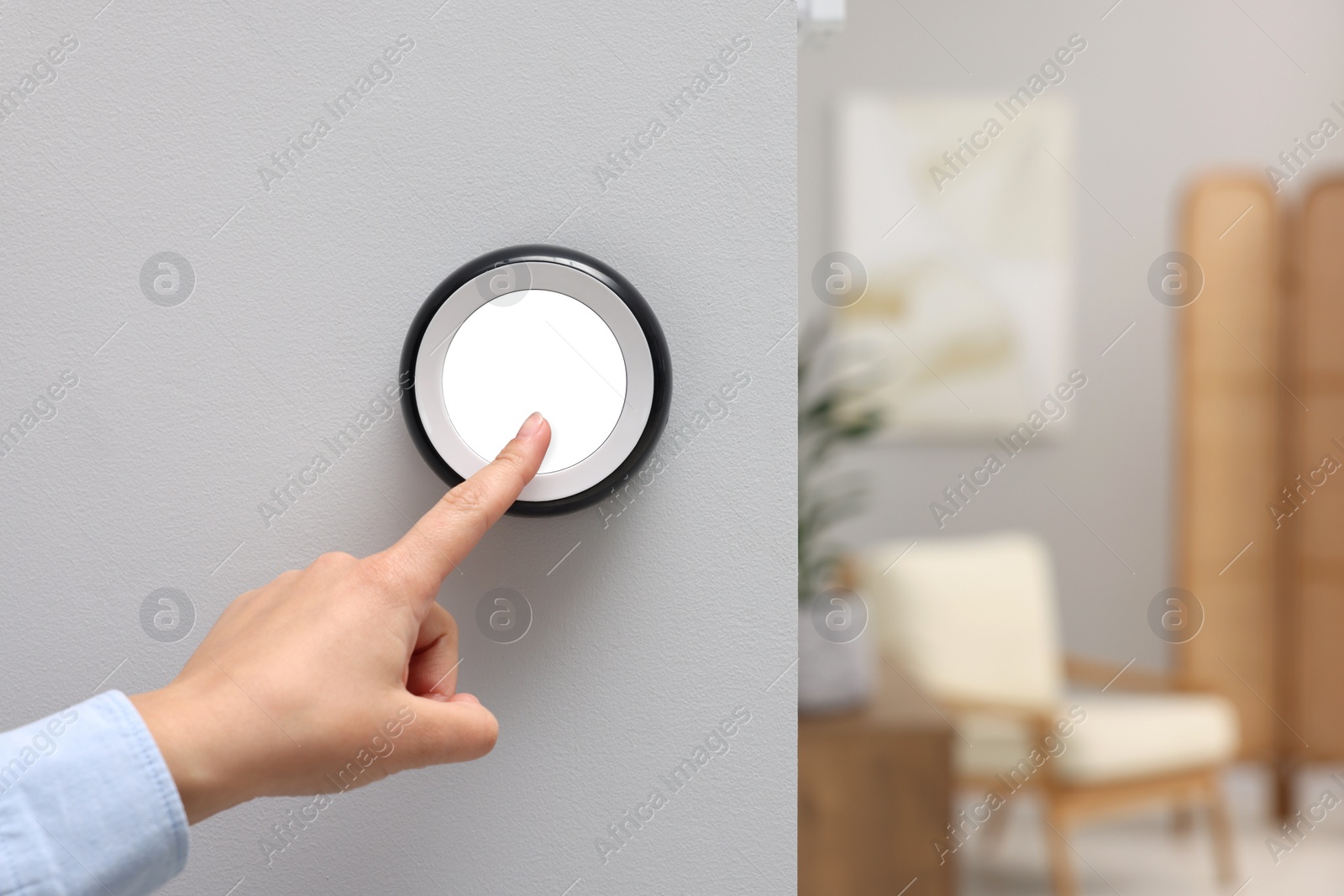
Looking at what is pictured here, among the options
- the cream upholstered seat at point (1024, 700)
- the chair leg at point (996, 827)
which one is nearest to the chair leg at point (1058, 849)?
the cream upholstered seat at point (1024, 700)

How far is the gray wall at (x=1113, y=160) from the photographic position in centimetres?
267

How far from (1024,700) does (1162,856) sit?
0.54 metres

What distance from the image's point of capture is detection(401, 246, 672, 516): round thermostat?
1.51 ft

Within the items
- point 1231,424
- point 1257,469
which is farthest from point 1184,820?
point 1231,424

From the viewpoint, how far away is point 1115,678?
2.40 m

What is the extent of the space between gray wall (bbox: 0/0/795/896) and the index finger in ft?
0.20

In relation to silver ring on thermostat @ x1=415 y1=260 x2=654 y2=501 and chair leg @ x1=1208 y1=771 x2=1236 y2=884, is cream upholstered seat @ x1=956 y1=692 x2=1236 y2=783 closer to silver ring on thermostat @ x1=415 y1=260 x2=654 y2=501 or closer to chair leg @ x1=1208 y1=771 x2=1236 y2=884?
chair leg @ x1=1208 y1=771 x2=1236 y2=884

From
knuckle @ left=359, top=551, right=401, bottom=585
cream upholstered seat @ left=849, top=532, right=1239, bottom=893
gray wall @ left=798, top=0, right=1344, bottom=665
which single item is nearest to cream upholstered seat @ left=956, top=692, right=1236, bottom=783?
cream upholstered seat @ left=849, top=532, right=1239, bottom=893

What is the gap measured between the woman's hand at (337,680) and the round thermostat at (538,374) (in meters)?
0.02

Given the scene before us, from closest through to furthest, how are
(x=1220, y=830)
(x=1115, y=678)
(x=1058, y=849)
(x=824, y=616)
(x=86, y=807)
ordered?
1. (x=86, y=807)
2. (x=824, y=616)
3. (x=1058, y=849)
4. (x=1220, y=830)
5. (x=1115, y=678)

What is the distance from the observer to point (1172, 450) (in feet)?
8.95

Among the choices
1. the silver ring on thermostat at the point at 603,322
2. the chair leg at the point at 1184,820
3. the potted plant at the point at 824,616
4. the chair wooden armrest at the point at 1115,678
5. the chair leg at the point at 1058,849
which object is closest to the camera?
the silver ring on thermostat at the point at 603,322

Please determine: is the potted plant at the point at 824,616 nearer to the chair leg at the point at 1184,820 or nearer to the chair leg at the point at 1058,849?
the chair leg at the point at 1058,849

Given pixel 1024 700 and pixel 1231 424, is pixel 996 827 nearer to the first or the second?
pixel 1024 700
